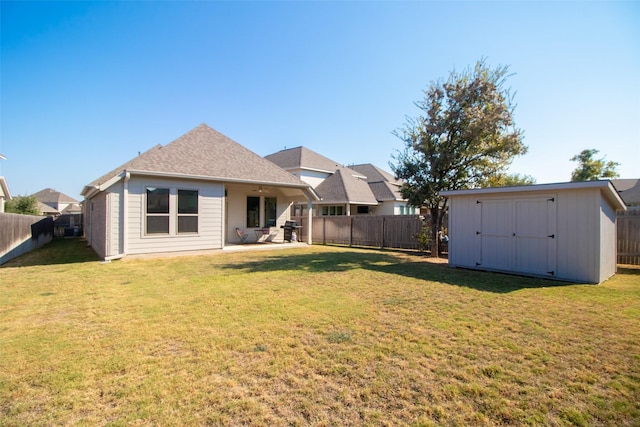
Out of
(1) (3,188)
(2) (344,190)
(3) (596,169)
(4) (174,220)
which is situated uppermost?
(3) (596,169)

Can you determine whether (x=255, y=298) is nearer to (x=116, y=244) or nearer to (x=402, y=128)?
(x=116, y=244)

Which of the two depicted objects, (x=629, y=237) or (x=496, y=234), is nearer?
(x=496, y=234)

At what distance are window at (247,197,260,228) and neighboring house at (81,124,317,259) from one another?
0.05 metres

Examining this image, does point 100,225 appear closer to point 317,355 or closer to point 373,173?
point 317,355

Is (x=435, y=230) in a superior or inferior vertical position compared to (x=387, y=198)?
inferior

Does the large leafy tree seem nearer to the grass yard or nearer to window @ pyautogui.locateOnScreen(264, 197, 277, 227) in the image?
the grass yard

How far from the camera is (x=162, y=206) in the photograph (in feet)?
39.3

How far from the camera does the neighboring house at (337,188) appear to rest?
1038 inches

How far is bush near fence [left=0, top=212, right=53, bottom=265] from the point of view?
10992 millimetres

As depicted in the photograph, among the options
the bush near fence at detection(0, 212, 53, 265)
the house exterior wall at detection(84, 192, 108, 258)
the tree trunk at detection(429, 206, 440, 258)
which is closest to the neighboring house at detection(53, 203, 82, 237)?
the bush near fence at detection(0, 212, 53, 265)

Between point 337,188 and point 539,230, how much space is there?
746 inches

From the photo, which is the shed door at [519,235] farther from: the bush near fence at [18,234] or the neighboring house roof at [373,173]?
the neighboring house roof at [373,173]

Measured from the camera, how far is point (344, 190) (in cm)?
2602

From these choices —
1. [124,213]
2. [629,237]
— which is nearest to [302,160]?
[124,213]
